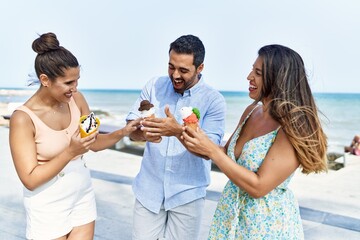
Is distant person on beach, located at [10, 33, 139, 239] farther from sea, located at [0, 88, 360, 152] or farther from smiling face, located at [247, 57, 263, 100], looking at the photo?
sea, located at [0, 88, 360, 152]

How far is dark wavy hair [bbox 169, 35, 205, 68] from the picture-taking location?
240cm

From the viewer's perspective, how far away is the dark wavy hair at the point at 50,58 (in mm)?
2127

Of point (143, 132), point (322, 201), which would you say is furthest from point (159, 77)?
point (322, 201)

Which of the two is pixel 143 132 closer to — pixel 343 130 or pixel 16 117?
pixel 16 117

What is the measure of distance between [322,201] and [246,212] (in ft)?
12.5

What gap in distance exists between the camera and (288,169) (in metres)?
1.83

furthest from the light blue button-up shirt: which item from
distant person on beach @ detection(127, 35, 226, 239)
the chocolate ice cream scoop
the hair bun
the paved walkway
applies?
the paved walkway

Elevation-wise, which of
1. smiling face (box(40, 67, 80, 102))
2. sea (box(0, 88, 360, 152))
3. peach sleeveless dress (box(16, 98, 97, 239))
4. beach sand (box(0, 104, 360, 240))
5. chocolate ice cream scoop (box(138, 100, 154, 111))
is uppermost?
smiling face (box(40, 67, 80, 102))

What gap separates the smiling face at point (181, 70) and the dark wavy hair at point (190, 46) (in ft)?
0.07

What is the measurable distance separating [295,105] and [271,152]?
22cm

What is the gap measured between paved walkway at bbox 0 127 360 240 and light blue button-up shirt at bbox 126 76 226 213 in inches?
71.4

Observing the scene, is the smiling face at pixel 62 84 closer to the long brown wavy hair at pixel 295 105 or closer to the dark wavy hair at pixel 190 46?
the dark wavy hair at pixel 190 46

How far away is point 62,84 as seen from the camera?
7.01 ft

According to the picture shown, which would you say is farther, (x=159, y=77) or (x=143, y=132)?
(x=159, y=77)
